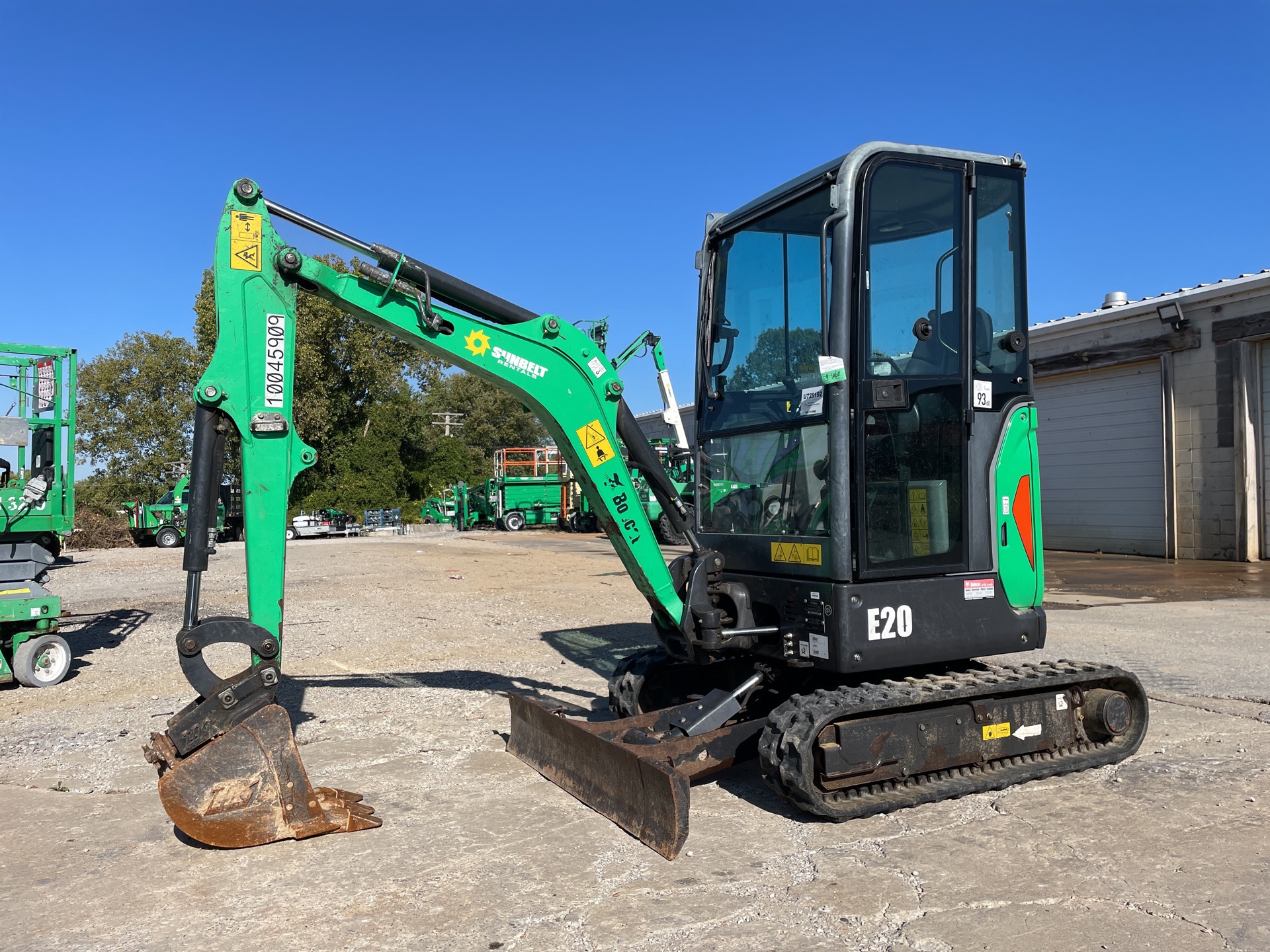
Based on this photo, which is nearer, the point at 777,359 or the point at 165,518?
the point at 777,359

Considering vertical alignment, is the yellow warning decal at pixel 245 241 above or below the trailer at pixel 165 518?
above

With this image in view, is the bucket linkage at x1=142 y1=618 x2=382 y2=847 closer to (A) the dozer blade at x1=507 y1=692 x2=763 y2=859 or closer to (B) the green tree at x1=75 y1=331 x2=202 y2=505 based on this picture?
(A) the dozer blade at x1=507 y1=692 x2=763 y2=859

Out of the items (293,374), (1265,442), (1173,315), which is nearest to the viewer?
(293,374)

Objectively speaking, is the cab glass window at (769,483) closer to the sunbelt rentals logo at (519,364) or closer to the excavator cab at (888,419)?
the excavator cab at (888,419)

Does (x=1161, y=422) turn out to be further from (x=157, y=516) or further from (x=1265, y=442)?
(x=157, y=516)

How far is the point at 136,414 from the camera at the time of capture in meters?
50.6

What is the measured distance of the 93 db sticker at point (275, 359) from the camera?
4758 mm

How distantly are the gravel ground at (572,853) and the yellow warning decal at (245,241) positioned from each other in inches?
107

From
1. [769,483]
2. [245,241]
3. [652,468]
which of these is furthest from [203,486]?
[769,483]

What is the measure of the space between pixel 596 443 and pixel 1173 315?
18500 millimetres

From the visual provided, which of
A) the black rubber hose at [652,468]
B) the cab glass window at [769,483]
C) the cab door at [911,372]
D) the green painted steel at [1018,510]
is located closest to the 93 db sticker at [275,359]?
the black rubber hose at [652,468]

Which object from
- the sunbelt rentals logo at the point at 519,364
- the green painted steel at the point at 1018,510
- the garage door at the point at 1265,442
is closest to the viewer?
the sunbelt rentals logo at the point at 519,364

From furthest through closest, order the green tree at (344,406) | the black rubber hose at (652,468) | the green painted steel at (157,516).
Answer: the green tree at (344,406), the green painted steel at (157,516), the black rubber hose at (652,468)

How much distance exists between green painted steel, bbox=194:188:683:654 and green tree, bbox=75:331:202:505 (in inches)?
1872
